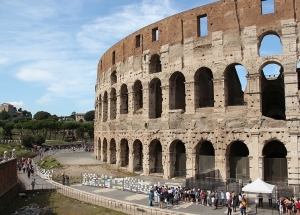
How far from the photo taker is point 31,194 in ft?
63.6

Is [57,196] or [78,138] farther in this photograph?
[78,138]

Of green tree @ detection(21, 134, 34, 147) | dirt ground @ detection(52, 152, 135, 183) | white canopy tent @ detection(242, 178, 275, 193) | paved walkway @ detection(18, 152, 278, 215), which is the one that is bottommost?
paved walkway @ detection(18, 152, 278, 215)

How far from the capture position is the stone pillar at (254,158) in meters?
17.4

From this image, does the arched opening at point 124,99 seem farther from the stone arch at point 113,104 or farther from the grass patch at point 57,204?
the grass patch at point 57,204

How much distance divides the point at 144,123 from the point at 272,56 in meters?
10.8

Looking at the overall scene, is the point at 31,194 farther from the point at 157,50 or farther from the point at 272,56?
the point at 272,56

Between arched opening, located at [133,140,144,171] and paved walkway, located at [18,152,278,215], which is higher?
arched opening, located at [133,140,144,171]

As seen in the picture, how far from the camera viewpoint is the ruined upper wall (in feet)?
58.3

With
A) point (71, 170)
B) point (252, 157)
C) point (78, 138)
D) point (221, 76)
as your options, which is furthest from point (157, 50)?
point (78, 138)

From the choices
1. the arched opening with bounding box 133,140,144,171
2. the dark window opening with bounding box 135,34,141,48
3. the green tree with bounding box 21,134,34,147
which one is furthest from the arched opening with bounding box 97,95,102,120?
the green tree with bounding box 21,134,34,147

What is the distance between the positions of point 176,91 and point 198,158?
5942 mm

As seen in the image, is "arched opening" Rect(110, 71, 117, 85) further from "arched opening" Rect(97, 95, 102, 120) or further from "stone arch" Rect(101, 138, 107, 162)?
"stone arch" Rect(101, 138, 107, 162)

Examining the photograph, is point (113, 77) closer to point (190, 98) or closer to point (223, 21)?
point (190, 98)

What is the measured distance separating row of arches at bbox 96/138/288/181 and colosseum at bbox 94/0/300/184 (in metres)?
0.06
